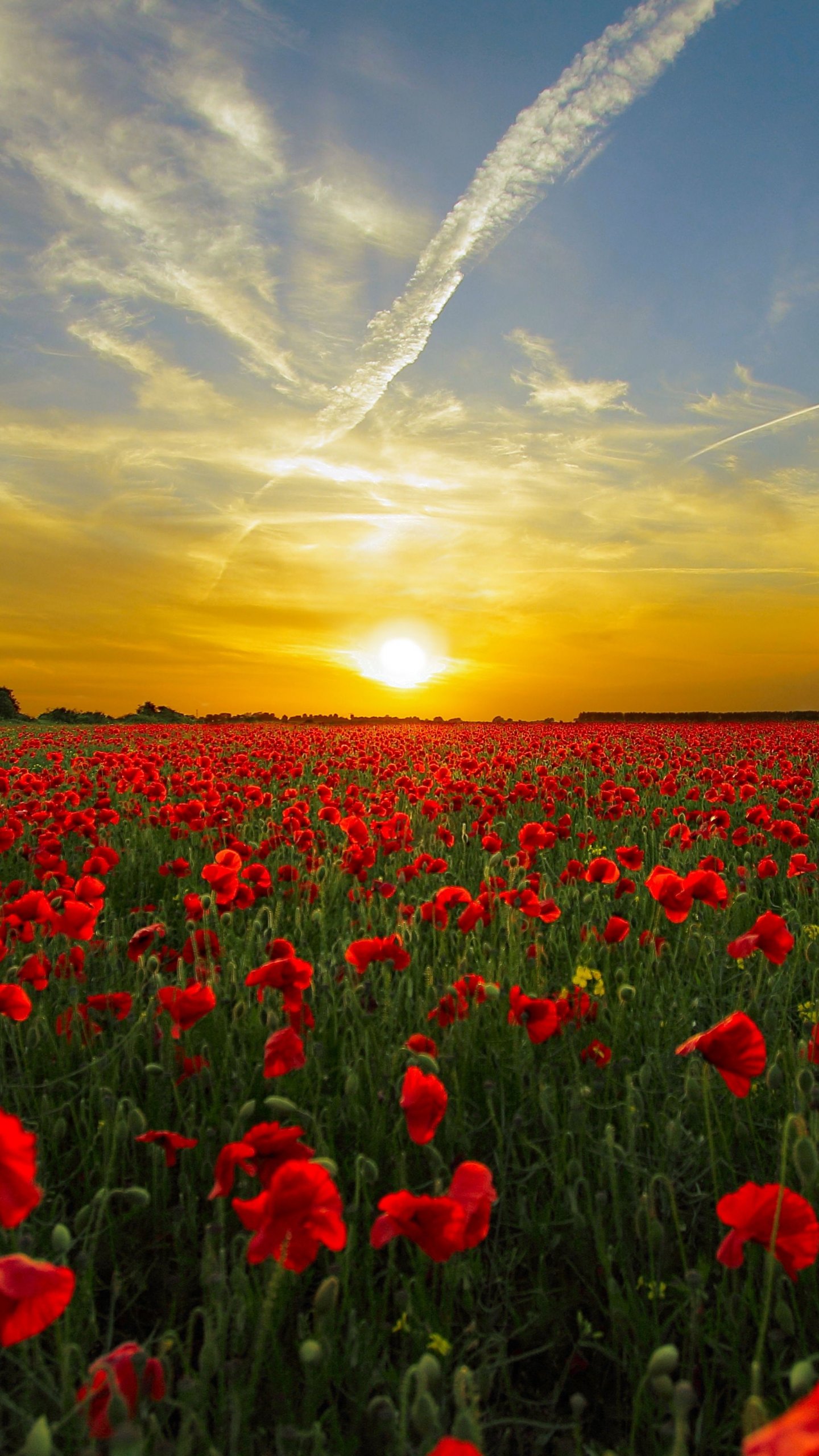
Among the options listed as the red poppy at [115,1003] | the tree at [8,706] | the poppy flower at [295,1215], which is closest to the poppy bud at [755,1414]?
Answer: the poppy flower at [295,1215]

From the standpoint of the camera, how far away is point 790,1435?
26.7 inches

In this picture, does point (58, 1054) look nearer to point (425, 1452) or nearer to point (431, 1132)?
point (431, 1132)

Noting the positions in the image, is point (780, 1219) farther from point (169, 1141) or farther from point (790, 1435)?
point (169, 1141)

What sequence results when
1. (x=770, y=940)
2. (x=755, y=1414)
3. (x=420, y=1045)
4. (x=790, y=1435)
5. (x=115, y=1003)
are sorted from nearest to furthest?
(x=790, y=1435)
(x=755, y=1414)
(x=420, y=1045)
(x=770, y=940)
(x=115, y=1003)

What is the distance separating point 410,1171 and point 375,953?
23.3 inches

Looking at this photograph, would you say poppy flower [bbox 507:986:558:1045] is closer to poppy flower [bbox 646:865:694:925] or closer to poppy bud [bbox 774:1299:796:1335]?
poppy flower [bbox 646:865:694:925]

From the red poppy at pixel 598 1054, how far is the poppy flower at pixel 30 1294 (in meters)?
1.64

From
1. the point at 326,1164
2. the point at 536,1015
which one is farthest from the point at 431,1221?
the point at 536,1015

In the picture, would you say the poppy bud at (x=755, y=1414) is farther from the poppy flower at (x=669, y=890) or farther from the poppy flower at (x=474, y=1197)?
the poppy flower at (x=669, y=890)

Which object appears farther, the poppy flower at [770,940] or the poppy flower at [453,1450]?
the poppy flower at [770,940]

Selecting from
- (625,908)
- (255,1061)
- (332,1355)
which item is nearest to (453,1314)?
(332,1355)

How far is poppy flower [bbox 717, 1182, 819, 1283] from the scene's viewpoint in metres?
1.45

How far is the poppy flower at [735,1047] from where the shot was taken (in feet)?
5.99

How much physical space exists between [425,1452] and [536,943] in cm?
210
